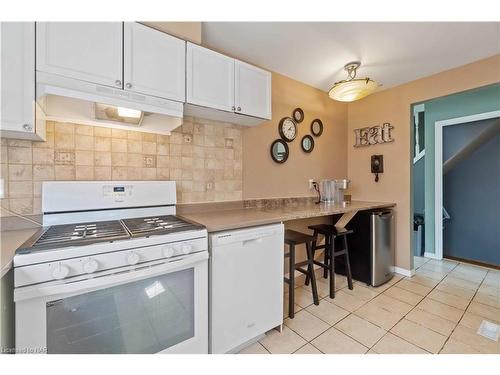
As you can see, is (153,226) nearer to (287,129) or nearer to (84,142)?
(84,142)

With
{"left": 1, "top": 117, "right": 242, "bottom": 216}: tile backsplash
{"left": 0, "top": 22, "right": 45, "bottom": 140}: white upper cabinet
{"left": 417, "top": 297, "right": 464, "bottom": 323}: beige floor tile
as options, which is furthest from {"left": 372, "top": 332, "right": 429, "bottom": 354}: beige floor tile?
{"left": 0, "top": 22, "right": 45, "bottom": 140}: white upper cabinet

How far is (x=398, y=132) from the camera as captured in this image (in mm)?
2715

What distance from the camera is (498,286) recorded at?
7.74ft

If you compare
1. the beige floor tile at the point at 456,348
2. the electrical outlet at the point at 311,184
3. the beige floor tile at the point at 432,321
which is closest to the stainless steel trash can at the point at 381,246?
the beige floor tile at the point at 432,321

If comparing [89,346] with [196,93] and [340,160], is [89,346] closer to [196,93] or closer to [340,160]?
[196,93]

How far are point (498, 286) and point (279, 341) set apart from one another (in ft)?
8.61

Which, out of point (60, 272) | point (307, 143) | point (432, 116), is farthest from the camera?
point (432, 116)

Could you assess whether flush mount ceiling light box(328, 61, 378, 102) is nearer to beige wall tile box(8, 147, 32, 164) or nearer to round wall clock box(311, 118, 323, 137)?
round wall clock box(311, 118, 323, 137)

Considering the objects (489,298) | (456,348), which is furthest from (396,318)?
(489,298)

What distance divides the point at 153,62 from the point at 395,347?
251 centimetres

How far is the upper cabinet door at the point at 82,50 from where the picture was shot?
1.12 meters

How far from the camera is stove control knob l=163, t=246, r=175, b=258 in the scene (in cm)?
113

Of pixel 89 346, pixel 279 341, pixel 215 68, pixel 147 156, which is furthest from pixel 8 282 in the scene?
pixel 215 68
